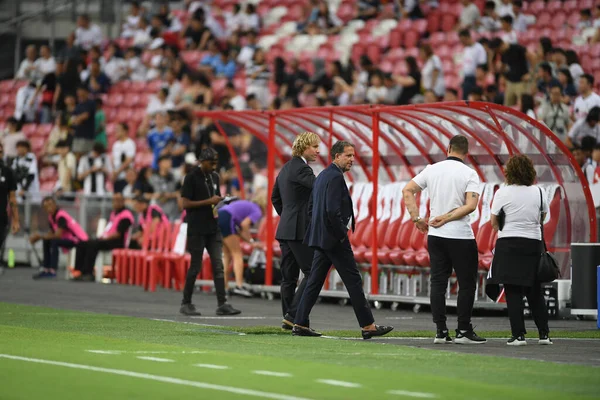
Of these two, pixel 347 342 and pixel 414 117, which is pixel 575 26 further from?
pixel 347 342

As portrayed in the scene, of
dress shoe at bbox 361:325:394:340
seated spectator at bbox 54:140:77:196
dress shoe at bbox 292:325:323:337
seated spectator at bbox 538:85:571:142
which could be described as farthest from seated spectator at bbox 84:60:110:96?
dress shoe at bbox 361:325:394:340

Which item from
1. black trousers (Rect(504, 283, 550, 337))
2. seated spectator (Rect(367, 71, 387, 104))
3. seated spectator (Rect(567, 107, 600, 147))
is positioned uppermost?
seated spectator (Rect(367, 71, 387, 104))

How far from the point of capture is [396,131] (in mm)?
21594

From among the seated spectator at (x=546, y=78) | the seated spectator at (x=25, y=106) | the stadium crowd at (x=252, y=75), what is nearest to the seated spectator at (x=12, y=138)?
the stadium crowd at (x=252, y=75)

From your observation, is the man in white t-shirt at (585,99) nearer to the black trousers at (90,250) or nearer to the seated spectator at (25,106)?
the black trousers at (90,250)

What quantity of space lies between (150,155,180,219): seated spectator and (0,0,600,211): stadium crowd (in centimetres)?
3

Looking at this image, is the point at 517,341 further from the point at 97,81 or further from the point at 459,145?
the point at 97,81

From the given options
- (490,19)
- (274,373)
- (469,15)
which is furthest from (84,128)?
(274,373)

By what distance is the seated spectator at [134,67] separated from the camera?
37.2 meters

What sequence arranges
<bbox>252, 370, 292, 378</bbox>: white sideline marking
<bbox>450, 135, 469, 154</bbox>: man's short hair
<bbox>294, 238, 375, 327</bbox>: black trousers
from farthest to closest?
<bbox>294, 238, 375, 327</bbox>: black trousers < <bbox>450, 135, 469, 154</bbox>: man's short hair < <bbox>252, 370, 292, 378</bbox>: white sideline marking

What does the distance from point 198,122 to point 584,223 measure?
46.2 feet

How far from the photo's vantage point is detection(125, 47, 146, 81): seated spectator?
3716cm

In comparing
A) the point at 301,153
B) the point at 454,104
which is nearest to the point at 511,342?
the point at 301,153

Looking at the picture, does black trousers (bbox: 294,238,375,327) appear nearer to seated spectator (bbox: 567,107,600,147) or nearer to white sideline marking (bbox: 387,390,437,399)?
white sideline marking (bbox: 387,390,437,399)
